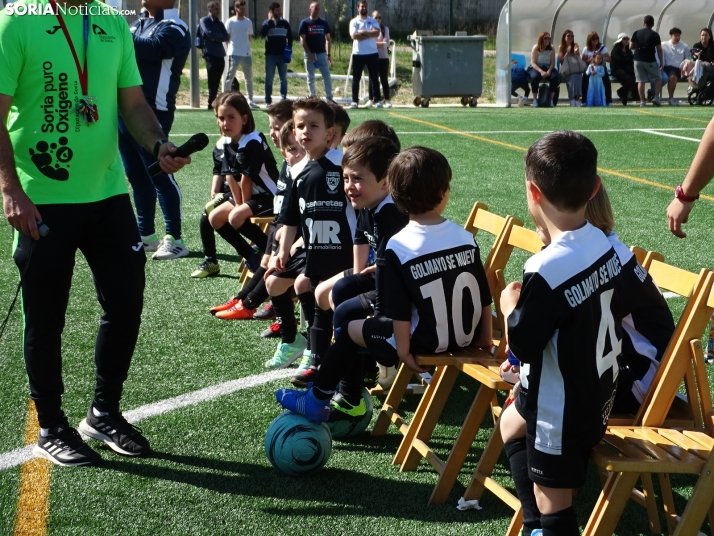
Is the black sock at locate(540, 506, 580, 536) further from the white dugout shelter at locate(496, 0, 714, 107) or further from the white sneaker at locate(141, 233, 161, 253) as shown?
the white dugout shelter at locate(496, 0, 714, 107)

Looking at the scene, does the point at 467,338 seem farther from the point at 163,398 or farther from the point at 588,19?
the point at 588,19

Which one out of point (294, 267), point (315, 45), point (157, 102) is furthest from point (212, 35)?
point (294, 267)

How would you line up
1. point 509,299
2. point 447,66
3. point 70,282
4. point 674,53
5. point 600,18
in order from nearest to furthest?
point 509,299, point 70,282, point 447,66, point 674,53, point 600,18

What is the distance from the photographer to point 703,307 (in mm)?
2988

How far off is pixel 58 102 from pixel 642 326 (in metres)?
2.36

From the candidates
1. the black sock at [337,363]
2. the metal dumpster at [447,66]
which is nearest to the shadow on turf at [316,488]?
the black sock at [337,363]

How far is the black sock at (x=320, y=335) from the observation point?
469 cm

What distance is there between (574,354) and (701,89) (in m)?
22.7

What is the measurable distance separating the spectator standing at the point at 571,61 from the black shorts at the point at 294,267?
19.1 metres

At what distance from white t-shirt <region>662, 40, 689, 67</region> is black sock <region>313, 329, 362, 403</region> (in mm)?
22136

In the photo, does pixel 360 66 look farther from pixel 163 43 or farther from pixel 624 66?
pixel 163 43

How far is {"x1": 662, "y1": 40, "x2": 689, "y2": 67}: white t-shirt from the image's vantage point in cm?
2355

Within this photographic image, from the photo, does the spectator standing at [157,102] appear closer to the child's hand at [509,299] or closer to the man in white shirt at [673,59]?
the child's hand at [509,299]

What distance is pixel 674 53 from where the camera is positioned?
23562 millimetres
